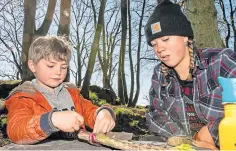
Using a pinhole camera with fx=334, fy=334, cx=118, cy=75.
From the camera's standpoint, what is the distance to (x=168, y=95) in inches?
109

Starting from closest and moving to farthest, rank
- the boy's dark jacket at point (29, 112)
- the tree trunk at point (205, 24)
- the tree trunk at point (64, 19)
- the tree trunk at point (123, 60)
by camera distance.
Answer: the boy's dark jacket at point (29, 112) < the tree trunk at point (205, 24) < the tree trunk at point (64, 19) < the tree trunk at point (123, 60)

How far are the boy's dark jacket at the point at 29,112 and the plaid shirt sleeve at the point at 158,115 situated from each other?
1.93ft

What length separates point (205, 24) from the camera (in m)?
5.61

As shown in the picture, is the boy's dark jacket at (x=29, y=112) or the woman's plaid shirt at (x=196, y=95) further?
the woman's plaid shirt at (x=196, y=95)

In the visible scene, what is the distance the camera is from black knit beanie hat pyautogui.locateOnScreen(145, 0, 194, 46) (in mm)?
2695

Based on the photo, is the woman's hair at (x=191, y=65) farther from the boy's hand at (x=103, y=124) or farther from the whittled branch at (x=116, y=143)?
the whittled branch at (x=116, y=143)

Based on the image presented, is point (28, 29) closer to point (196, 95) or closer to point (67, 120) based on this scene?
point (196, 95)

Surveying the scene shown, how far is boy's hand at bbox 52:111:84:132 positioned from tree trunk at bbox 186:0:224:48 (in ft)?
14.0

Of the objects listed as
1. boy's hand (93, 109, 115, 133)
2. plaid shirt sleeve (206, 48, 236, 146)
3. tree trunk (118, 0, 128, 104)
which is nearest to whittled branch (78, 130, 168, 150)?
boy's hand (93, 109, 115, 133)

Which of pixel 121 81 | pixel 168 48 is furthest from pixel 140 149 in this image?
pixel 121 81

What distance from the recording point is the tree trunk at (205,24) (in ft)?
18.3

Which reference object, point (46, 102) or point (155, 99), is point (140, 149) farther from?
point (155, 99)

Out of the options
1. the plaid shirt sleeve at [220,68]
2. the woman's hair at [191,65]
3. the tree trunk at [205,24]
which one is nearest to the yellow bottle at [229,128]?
the plaid shirt sleeve at [220,68]

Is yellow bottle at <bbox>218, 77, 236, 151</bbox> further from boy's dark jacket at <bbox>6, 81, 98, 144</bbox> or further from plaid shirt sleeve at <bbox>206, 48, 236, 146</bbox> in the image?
plaid shirt sleeve at <bbox>206, 48, 236, 146</bbox>
